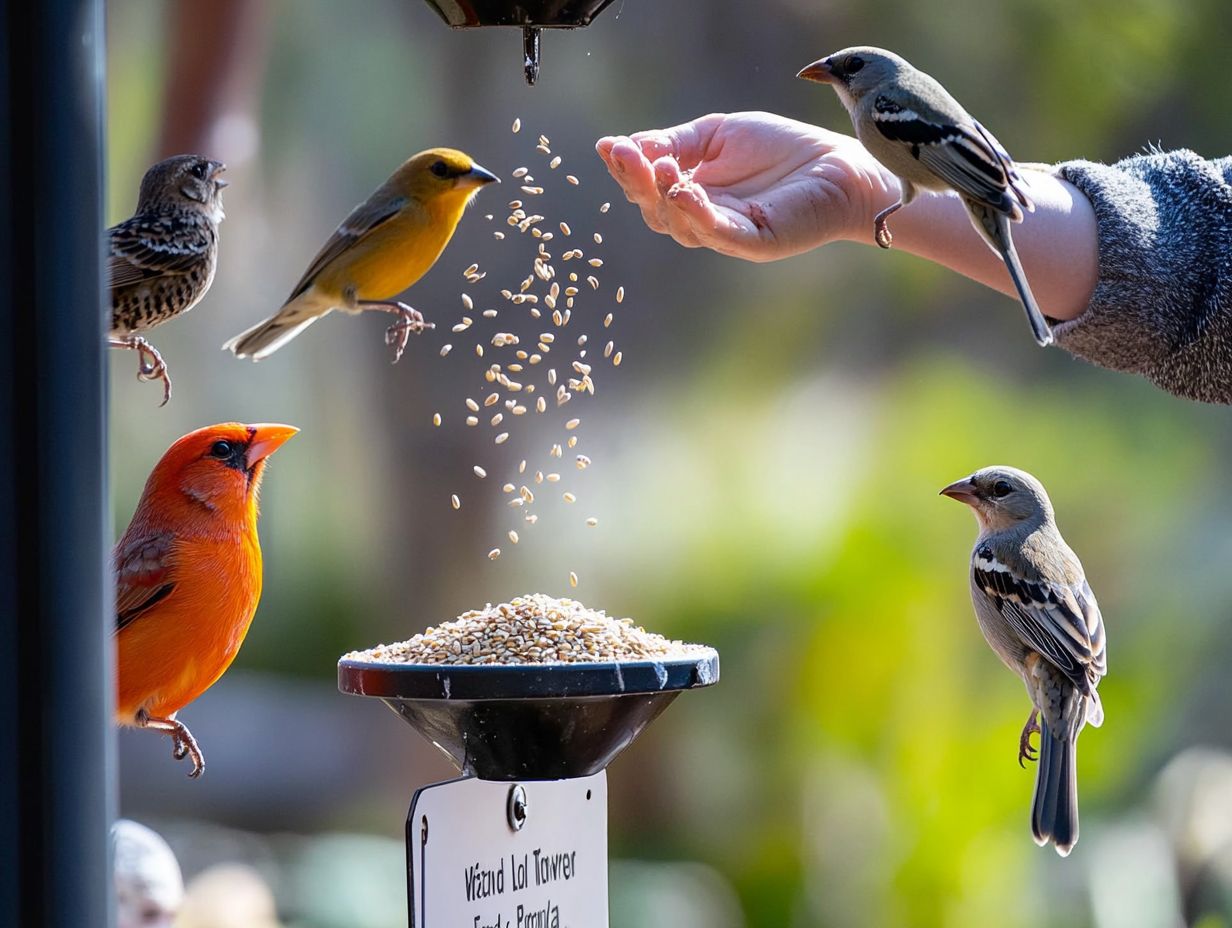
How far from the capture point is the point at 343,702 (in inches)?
297

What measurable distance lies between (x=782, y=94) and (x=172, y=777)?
437 cm

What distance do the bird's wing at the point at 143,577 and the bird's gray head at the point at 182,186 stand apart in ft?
1.73

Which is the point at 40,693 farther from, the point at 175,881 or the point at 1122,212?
the point at 175,881

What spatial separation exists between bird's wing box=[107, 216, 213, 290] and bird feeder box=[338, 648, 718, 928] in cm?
57

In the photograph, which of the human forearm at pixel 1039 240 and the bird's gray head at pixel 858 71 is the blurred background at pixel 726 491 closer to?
the human forearm at pixel 1039 240

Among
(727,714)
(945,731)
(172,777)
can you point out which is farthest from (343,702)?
(945,731)

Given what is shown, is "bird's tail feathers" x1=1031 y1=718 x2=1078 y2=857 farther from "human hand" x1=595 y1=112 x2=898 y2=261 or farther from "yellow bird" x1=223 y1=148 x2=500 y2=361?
"yellow bird" x1=223 y1=148 x2=500 y2=361

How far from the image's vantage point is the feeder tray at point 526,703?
2.06 metres

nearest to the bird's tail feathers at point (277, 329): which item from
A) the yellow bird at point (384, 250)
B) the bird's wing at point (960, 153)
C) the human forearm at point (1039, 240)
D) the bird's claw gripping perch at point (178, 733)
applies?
the yellow bird at point (384, 250)

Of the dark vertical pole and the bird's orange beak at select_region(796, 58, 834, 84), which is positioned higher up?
the bird's orange beak at select_region(796, 58, 834, 84)

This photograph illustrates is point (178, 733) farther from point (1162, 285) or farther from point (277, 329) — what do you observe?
point (1162, 285)

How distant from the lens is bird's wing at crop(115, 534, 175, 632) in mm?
2295

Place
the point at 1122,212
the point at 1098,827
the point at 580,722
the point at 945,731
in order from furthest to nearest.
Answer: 1. the point at 1098,827
2. the point at 945,731
3. the point at 1122,212
4. the point at 580,722

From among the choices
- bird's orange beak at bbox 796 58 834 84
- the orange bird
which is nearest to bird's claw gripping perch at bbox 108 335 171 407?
the orange bird
